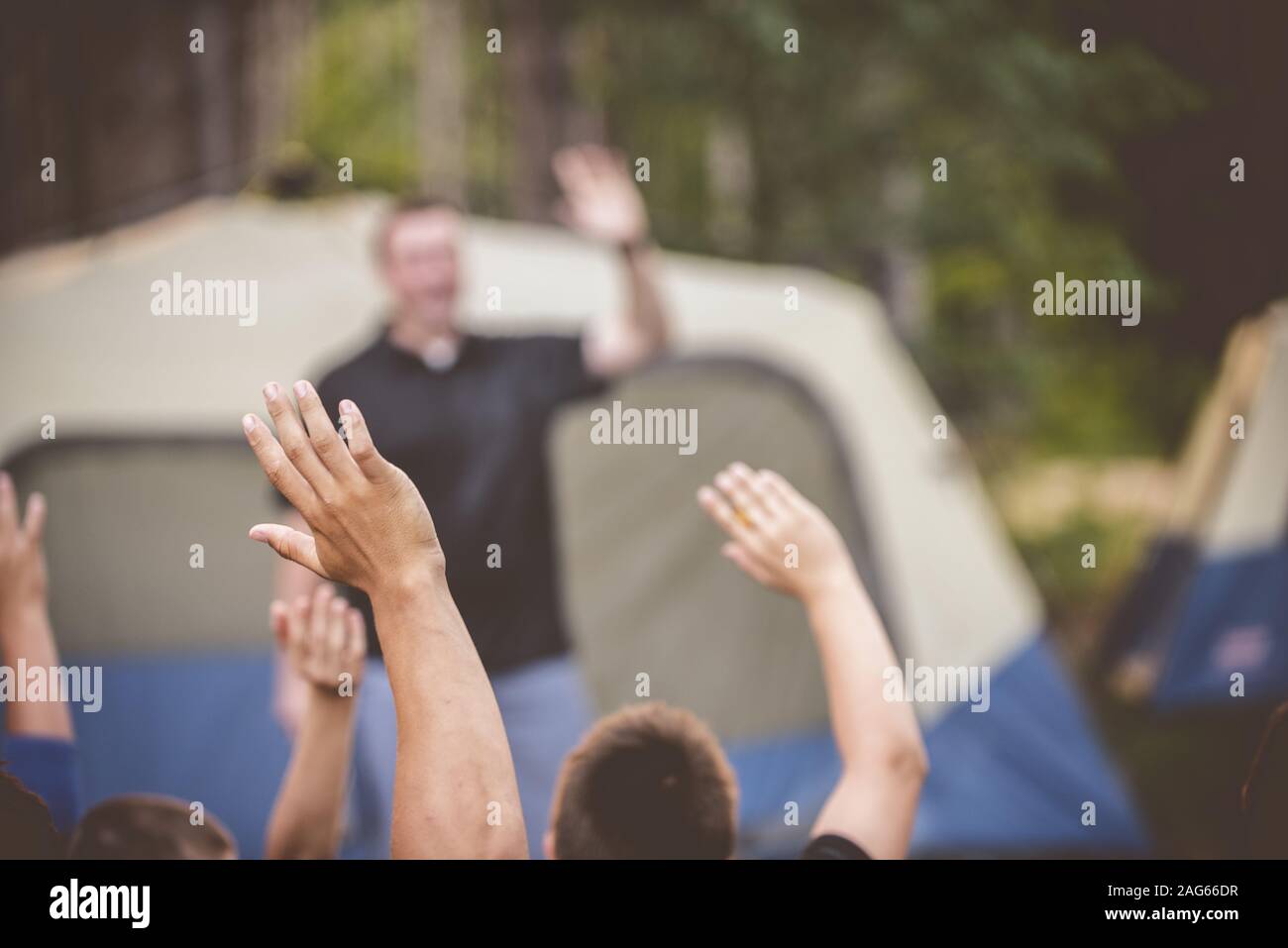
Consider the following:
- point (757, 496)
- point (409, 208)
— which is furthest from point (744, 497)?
point (409, 208)

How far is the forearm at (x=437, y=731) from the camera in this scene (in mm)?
981

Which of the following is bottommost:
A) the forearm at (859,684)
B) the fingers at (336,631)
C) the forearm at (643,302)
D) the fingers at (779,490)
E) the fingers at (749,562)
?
the forearm at (859,684)

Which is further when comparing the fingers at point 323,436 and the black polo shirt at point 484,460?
the black polo shirt at point 484,460

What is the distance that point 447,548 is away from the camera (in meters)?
1.96

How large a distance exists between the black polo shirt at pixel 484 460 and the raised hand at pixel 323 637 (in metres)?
0.69

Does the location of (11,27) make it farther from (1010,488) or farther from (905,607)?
(1010,488)

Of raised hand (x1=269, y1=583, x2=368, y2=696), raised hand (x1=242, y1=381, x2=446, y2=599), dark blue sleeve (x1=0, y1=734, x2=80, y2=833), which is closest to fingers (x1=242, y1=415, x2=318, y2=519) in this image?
raised hand (x1=242, y1=381, x2=446, y2=599)

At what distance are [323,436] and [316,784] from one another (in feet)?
1.76

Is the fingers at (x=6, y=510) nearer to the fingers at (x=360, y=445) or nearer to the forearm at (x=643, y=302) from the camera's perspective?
the fingers at (x=360, y=445)

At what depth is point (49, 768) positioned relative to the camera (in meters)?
1.33

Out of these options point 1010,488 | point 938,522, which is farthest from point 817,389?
point 1010,488

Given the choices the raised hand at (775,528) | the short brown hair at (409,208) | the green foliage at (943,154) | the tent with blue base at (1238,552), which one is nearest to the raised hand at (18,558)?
the raised hand at (775,528)

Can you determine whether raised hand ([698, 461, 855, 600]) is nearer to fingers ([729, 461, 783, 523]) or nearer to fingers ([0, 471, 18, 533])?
fingers ([729, 461, 783, 523])

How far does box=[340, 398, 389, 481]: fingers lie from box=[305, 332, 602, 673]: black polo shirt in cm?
101
